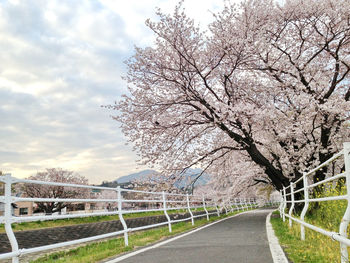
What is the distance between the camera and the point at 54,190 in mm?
41312

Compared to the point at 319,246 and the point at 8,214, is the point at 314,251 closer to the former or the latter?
the point at 319,246

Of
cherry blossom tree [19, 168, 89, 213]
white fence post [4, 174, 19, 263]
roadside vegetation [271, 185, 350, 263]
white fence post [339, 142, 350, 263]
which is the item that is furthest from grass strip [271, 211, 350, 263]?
cherry blossom tree [19, 168, 89, 213]

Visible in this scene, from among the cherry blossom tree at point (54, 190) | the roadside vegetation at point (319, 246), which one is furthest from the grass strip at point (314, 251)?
the cherry blossom tree at point (54, 190)

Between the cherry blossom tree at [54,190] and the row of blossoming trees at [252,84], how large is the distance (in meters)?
30.5

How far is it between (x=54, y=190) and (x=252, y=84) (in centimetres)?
3361

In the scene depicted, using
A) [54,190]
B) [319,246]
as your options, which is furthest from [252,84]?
[54,190]

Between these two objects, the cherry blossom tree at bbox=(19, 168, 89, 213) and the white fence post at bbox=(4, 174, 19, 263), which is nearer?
the white fence post at bbox=(4, 174, 19, 263)

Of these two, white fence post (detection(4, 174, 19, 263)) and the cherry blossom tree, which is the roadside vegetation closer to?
white fence post (detection(4, 174, 19, 263))

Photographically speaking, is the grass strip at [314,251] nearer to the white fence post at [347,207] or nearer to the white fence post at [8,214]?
the white fence post at [347,207]

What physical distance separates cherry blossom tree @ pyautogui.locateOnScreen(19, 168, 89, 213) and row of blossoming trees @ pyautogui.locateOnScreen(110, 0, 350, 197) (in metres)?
30.5

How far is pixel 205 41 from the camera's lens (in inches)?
500

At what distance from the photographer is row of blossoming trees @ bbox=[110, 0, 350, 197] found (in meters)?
12.5

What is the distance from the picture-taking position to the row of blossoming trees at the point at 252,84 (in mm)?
12477

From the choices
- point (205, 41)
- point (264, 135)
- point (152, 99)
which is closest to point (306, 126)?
point (264, 135)
